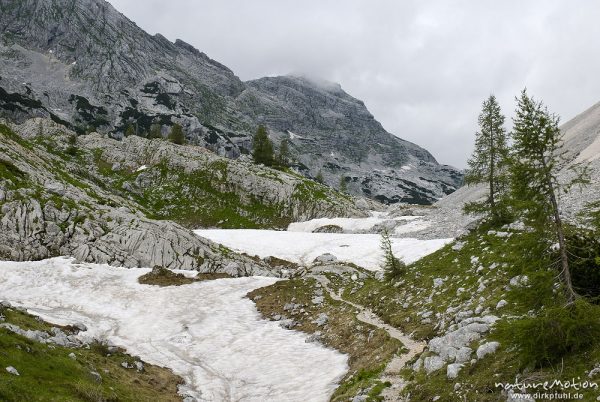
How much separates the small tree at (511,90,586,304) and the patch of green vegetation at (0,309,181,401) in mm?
17132

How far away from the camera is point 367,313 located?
29.6 metres

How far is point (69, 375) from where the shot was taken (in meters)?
15.3

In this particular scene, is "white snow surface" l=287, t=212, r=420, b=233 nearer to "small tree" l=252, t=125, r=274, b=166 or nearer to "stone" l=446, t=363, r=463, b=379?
"small tree" l=252, t=125, r=274, b=166

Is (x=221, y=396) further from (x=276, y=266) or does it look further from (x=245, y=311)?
(x=276, y=266)

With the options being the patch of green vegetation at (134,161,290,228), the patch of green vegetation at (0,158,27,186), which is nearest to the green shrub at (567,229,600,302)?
the patch of green vegetation at (0,158,27,186)

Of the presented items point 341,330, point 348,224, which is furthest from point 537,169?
point 348,224

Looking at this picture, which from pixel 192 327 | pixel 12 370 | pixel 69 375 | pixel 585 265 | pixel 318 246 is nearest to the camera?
pixel 12 370

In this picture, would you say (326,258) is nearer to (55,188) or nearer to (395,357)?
(395,357)

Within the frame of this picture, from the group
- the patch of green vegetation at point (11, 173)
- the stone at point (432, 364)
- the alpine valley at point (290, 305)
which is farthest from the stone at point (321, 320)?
the patch of green vegetation at point (11, 173)

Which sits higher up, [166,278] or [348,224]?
[348,224]

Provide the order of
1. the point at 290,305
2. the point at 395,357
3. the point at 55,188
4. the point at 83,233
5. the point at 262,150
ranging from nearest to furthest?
the point at 395,357, the point at 290,305, the point at 83,233, the point at 55,188, the point at 262,150

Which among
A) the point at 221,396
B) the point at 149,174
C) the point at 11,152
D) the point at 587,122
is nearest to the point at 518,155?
the point at 221,396

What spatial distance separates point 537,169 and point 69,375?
19.2 metres

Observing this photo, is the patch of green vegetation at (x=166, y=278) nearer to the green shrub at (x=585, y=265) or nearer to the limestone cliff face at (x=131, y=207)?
the limestone cliff face at (x=131, y=207)
